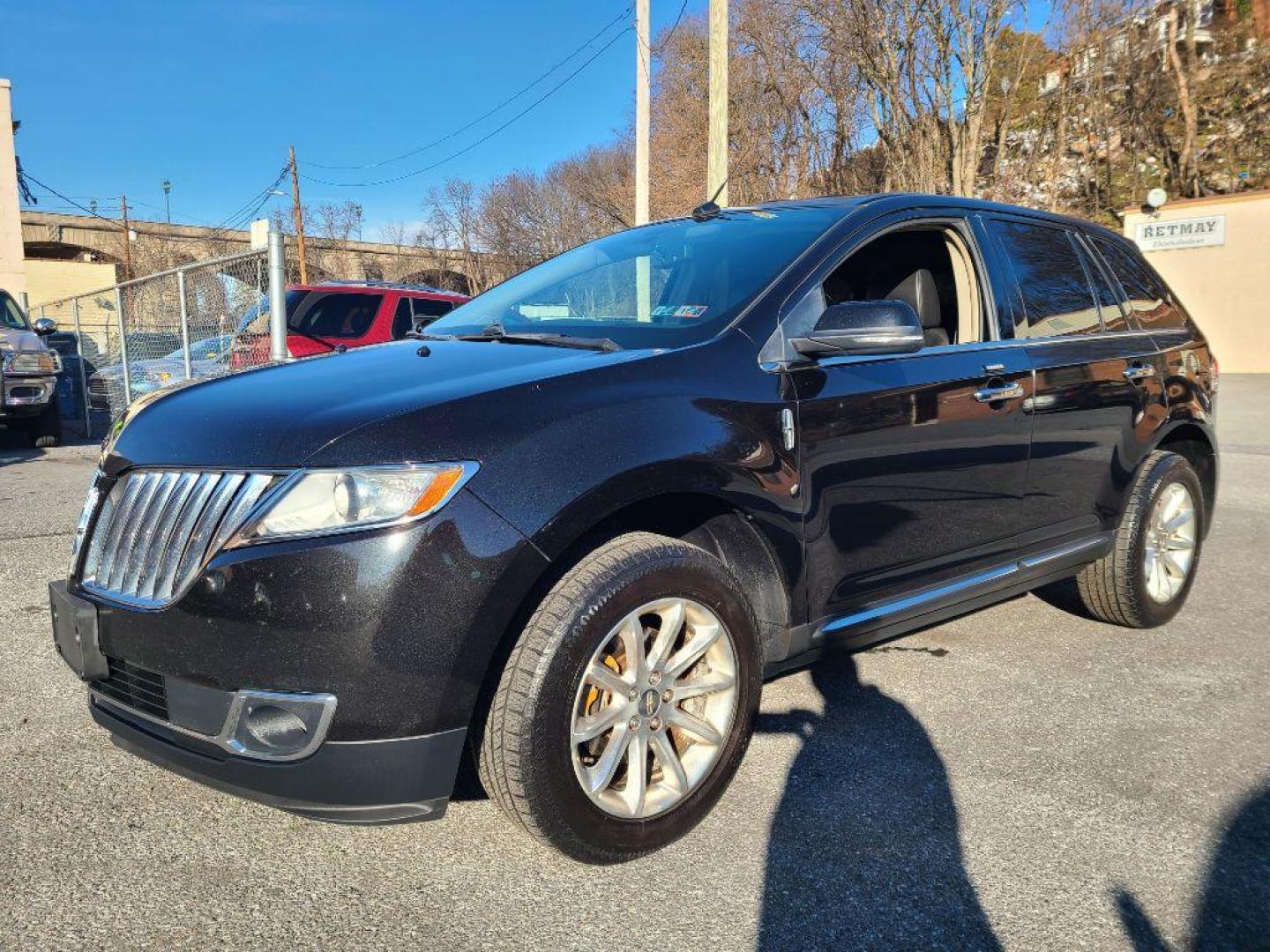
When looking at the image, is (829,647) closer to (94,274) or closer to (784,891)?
(784,891)

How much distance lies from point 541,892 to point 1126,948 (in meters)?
1.32

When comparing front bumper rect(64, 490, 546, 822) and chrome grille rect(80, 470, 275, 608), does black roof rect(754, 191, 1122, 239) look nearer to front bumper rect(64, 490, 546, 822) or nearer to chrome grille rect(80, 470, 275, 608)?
front bumper rect(64, 490, 546, 822)

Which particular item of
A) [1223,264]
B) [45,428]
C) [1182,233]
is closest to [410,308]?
[45,428]

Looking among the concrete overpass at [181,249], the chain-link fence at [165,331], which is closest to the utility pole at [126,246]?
the concrete overpass at [181,249]

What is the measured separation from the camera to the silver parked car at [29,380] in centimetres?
995

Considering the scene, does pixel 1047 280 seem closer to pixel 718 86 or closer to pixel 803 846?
pixel 803 846

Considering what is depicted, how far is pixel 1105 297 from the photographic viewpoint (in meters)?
4.13

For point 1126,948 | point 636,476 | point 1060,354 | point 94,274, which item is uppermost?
point 94,274

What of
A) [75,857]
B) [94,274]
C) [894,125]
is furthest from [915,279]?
[94,274]

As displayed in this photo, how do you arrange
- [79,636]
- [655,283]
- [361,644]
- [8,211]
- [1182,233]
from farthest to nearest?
[8,211], [1182,233], [655,283], [79,636], [361,644]

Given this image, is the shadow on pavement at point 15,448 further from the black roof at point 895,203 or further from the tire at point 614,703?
the tire at point 614,703


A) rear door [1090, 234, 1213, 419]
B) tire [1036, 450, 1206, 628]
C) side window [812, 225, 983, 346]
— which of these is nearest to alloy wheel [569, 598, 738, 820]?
side window [812, 225, 983, 346]

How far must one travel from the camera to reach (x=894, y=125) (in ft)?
58.2

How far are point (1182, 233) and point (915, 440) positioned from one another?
72.4 feet
